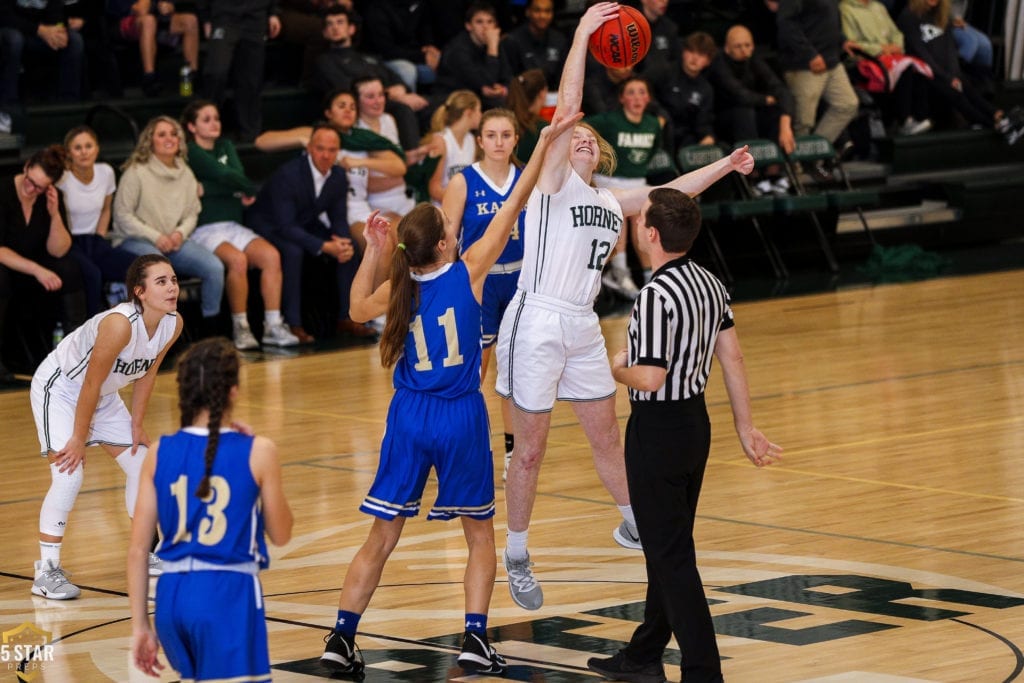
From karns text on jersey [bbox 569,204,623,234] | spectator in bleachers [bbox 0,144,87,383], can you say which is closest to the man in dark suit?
spectator in bleachers [bbox 0,144,87,383]

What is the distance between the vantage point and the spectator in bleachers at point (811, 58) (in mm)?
16422

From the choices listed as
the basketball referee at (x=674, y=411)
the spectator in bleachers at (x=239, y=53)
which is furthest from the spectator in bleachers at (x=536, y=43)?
the basketball referee at (x=674, y=411)

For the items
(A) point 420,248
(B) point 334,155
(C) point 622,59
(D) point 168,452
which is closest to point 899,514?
(C) point 622,59

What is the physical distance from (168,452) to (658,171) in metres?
11.4

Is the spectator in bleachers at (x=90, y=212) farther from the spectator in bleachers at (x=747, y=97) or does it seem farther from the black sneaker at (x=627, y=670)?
the black sneaker at (x=627, y=670)

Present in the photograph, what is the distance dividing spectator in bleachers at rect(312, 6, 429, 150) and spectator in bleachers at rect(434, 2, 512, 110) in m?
0.50

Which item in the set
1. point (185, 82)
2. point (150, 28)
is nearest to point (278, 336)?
point (185, 82)

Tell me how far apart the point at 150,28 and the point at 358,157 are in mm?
2482

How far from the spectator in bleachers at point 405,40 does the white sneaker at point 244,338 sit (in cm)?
344

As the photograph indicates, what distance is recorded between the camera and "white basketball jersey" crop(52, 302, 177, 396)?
640cm

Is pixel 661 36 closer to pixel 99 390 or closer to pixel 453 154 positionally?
pixel 453 154

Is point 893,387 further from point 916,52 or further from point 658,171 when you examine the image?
point 916,52

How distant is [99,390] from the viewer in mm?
6348

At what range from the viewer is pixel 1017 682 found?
4.91 metres
